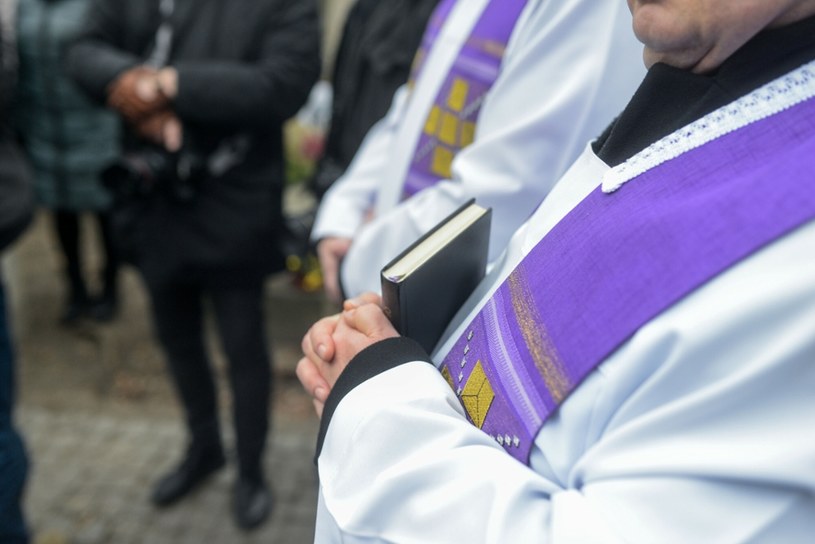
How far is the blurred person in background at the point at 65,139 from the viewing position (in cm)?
375

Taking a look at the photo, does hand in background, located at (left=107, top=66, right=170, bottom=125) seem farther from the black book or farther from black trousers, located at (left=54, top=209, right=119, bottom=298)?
black trousers, located at (left=54, top=209, right=119, bottom=298)

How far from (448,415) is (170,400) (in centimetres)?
297

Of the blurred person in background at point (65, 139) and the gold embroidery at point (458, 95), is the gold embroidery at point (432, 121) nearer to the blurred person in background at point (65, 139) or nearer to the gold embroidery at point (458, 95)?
the gold embroidery at point (458, 95)

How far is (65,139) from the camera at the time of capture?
3.96 meters

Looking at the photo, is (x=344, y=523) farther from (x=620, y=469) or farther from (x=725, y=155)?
(x=725, y=155)

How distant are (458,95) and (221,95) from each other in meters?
0.87

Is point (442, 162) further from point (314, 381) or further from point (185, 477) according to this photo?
point (185, 477)

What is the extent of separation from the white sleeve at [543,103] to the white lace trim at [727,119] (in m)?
0.60

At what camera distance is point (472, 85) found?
1.75 metres

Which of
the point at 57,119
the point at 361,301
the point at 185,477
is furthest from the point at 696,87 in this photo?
the point at 57,119

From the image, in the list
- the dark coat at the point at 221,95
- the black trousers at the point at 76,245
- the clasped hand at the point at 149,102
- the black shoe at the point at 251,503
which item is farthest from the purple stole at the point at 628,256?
the black trousers at the point at 76,245

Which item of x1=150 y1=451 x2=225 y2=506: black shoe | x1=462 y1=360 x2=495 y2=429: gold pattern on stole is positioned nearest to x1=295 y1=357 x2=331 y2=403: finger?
x1=462 y1=360 x2=495 y2=429: gold pattern on stole

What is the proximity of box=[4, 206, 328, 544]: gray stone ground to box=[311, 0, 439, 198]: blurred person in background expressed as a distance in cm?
117

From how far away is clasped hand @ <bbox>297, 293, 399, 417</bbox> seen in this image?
44.1 inches
